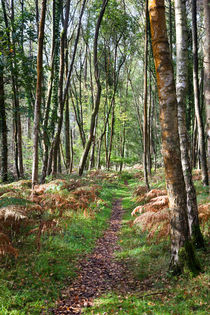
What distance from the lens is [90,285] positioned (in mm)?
4465

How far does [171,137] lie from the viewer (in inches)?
157

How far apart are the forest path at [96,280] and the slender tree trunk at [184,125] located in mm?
1735

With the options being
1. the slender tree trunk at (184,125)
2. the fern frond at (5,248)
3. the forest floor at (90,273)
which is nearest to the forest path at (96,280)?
the forest floor at (90,273)

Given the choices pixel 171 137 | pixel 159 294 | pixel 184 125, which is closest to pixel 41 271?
pixel 159 294

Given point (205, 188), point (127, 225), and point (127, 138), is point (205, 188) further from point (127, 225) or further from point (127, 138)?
point (127, 138)

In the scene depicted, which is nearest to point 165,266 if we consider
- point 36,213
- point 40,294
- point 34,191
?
point 40,294

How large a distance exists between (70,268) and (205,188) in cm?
779

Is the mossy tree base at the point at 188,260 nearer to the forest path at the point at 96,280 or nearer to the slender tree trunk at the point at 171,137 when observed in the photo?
the slender tree trunk at the point at 171,137

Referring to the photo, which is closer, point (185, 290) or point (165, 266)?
point (185, 290)

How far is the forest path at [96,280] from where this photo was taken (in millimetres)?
3805

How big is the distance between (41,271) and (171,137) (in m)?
3.48

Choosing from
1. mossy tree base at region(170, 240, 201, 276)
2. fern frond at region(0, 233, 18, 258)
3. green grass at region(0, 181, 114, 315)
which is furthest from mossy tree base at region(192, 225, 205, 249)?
fern frond at region(0, 233, 18, 258)

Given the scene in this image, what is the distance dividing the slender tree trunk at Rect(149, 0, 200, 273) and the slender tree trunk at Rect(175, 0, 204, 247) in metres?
1.05

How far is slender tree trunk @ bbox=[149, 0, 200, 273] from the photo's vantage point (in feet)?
13.0
